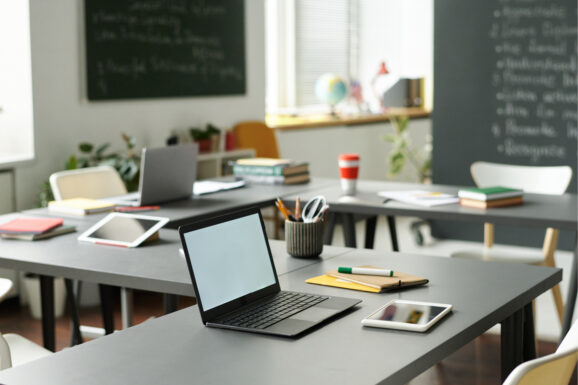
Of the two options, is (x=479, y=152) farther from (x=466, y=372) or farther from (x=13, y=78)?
(x=13, y=78)

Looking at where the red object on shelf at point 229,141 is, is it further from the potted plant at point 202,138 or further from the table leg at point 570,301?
the table leg at point 570,301

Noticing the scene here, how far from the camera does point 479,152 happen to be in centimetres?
573

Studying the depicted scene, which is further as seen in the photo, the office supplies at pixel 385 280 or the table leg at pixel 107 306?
the table leg at pixel 107 306

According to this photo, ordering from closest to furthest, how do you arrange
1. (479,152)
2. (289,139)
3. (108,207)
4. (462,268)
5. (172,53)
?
1. (462,268)
2. (108,207)
3. (172,53)
4. (479,152)
5. (289,139)

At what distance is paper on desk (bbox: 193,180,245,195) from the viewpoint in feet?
12.2

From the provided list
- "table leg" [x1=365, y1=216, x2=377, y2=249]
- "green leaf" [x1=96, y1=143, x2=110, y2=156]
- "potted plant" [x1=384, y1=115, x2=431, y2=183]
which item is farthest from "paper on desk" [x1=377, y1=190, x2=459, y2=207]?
"potted plant" [x1=384, y1=115, x2=431, y2=183]

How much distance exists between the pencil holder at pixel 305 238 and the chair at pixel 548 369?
1.00m

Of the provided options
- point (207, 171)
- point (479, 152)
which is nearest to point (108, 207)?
point (207, 171)

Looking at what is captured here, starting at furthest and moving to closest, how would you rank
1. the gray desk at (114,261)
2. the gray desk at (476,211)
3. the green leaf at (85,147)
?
the green leaf at (85,147), the gray desk at (476,211), the gray desk at (114,261)

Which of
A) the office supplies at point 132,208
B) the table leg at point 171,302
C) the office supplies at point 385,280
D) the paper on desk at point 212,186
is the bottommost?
the table leg at point 171,302

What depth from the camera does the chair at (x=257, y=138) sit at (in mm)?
5863

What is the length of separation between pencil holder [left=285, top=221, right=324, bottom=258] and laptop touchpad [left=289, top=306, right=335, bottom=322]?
531 millimetres

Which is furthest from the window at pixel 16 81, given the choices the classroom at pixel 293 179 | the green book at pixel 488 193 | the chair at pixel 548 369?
the chair at pixel 548 369

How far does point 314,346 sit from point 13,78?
3334mm
